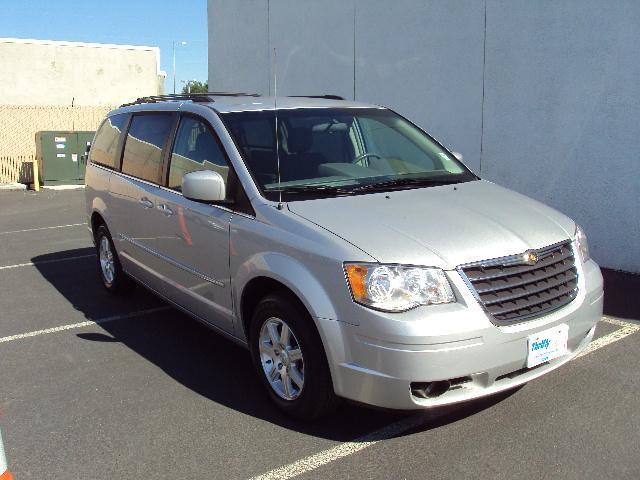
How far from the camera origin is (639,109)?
22.2ft

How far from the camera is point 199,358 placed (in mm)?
4789

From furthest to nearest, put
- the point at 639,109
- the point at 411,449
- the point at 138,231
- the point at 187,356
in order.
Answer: the point at 639,109 < the point at 138,231 < the point at 187,356 < the point at 411,449

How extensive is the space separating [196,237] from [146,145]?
1.38 metres

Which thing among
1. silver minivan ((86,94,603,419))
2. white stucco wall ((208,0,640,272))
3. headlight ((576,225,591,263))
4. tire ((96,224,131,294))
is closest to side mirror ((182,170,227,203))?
silver minivan ((86,94,603,419))

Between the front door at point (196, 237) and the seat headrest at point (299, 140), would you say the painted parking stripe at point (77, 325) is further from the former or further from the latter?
the seat headrest at point (299, 140)

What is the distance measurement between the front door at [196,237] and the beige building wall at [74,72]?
29.4 m

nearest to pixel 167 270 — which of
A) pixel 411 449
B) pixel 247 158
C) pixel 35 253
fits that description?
pixel 247 158

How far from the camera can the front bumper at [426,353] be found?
122 inches

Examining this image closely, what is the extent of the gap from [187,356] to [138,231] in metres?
1.19

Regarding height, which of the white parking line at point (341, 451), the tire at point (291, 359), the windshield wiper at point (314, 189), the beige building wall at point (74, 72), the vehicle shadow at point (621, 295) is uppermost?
the beige building wall at point (74, 72)

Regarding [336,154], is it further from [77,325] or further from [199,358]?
[77,325]

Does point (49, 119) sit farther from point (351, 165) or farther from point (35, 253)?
point (351, 165)

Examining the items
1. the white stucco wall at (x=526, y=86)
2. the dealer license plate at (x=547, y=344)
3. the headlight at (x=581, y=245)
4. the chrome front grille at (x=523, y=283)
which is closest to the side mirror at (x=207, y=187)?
the chrome front grille at (x=523, y=283)

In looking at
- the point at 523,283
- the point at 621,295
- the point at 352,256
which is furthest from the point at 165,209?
the point at 621,295
